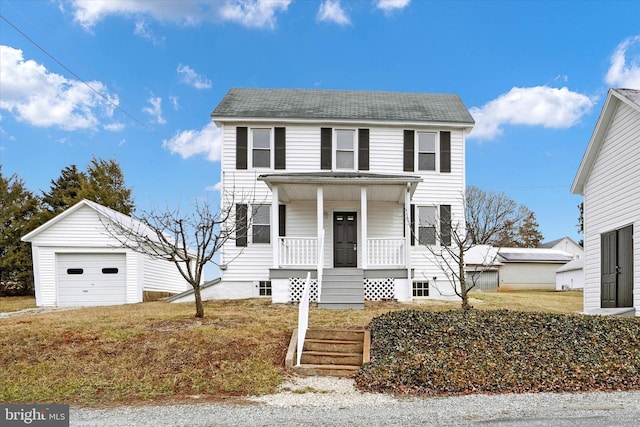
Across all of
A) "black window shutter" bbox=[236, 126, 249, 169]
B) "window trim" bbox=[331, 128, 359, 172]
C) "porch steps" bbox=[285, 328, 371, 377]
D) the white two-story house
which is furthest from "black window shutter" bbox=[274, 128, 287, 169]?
"porch steps" bbox=[285, 328, 371, 377]

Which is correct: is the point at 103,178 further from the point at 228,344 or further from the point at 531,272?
the point at 531,272

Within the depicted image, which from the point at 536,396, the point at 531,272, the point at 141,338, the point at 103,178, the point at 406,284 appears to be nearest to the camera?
the point at 536,396

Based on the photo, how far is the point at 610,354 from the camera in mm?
7902

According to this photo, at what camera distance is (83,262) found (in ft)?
59.4

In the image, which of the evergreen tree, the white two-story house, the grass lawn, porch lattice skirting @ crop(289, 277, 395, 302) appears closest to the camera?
the grass lawn

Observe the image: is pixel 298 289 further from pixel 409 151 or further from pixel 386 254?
pixel 409 151

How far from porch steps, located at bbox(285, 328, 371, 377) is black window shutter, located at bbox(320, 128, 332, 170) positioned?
28.5 feet

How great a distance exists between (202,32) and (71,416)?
44.6 ft

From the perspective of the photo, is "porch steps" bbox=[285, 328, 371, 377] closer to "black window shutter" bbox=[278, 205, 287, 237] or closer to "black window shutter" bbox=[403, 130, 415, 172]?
"black window shutter" bbox=[278, 205, 287, 237]

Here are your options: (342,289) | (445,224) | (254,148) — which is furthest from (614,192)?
(254,148)

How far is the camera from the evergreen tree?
80.9 ft

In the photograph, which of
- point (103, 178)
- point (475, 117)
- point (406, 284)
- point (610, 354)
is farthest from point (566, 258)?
point (103, 178)

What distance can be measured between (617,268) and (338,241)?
324 inches

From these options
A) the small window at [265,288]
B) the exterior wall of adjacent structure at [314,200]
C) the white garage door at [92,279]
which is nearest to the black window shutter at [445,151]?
the exterior wall of adjacent structure at [314,200]
